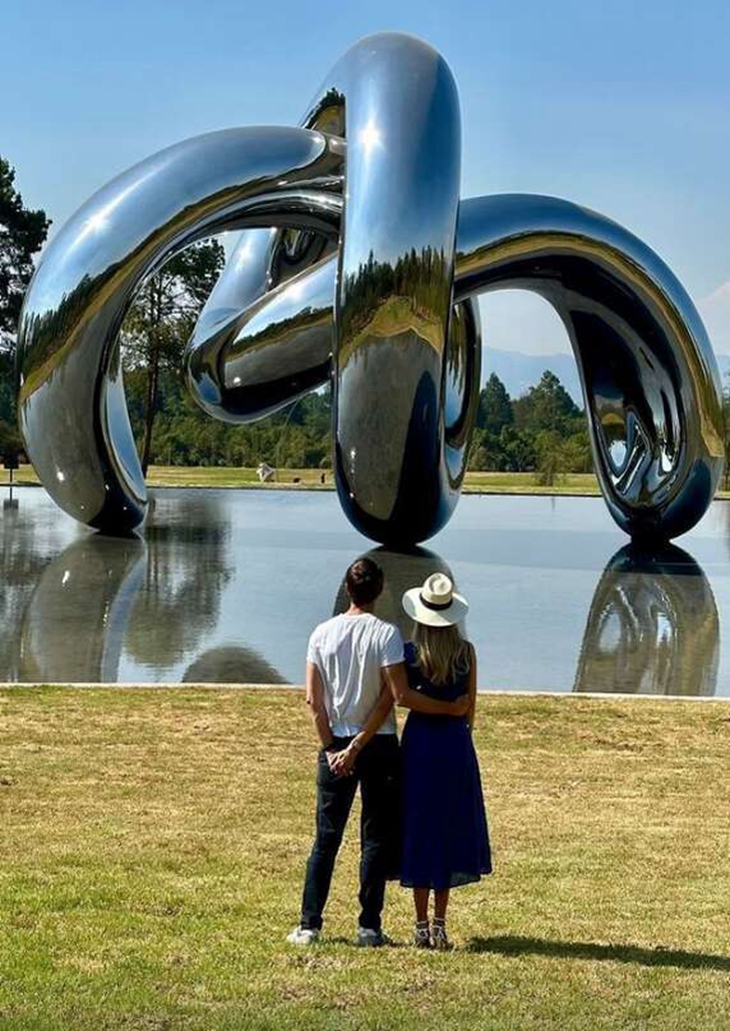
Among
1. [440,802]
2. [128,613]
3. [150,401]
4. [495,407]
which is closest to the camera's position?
[440,802]

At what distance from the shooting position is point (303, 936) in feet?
13.8

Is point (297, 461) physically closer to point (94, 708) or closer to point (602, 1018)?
point (94, 708)

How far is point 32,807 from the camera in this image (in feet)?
18.6

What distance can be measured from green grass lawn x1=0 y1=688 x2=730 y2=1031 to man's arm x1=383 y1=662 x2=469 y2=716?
0.62 meters

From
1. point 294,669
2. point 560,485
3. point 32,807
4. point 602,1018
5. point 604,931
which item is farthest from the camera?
point 560,485

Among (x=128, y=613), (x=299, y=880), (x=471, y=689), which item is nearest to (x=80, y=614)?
(x=128, y=613)

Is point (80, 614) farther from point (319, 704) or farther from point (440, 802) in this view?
point (440, 802)

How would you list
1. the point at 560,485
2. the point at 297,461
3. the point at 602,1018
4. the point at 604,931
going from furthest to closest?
the point at 297,461 < the point at 560,485 < the point at 604,931 < the point at 602,1018

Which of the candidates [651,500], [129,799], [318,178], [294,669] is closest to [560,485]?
[651,500]

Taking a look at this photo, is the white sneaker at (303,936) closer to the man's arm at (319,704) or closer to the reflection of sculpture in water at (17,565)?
the man's arm at (319,704)

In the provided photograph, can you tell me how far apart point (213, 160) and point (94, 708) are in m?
7.83

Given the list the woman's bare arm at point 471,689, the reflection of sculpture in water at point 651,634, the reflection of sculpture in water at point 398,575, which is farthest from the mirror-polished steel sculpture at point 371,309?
the woman's bare arm at point 471,689

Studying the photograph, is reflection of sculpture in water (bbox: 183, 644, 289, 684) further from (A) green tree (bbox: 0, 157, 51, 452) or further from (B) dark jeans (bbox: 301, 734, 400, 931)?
(A) green tree (bbox: 0, 157, 51, 452)

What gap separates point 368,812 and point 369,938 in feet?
1.10
